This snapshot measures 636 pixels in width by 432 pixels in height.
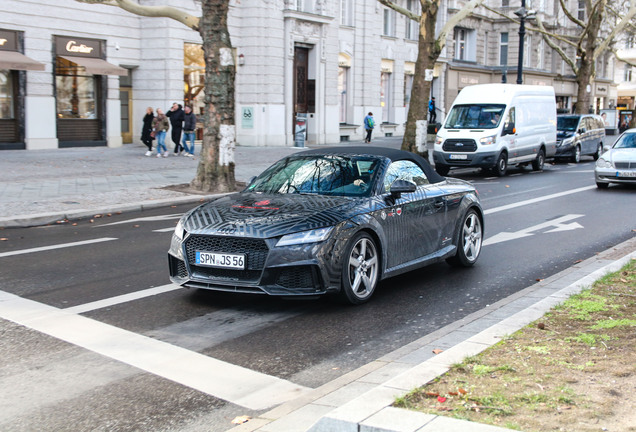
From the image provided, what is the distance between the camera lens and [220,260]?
6738mm

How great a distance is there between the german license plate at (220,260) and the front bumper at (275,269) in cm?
4

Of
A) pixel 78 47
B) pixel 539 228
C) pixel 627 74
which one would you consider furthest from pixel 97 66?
pixel 627 74

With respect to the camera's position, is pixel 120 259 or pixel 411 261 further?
pixel 120 259

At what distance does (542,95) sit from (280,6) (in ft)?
43.9

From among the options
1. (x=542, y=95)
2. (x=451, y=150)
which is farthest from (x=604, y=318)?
(x=542, y=95)

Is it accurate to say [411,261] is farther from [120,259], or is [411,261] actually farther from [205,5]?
[205,5]

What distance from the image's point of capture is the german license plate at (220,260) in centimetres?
666

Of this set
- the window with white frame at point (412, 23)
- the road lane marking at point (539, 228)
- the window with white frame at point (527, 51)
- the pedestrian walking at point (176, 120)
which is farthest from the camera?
the window with white frame at point (527, 51)

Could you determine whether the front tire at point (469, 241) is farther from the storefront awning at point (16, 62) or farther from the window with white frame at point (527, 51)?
the window with white frame at point (527, 51)

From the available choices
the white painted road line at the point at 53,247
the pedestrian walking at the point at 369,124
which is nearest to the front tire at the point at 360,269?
the white painted road line at the point at 53,247

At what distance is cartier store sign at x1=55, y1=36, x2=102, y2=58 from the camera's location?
1070 inches

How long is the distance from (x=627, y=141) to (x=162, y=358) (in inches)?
676

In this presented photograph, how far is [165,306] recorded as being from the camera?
277 inches

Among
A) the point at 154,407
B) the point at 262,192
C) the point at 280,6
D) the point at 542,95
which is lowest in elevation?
the point at 154,407
